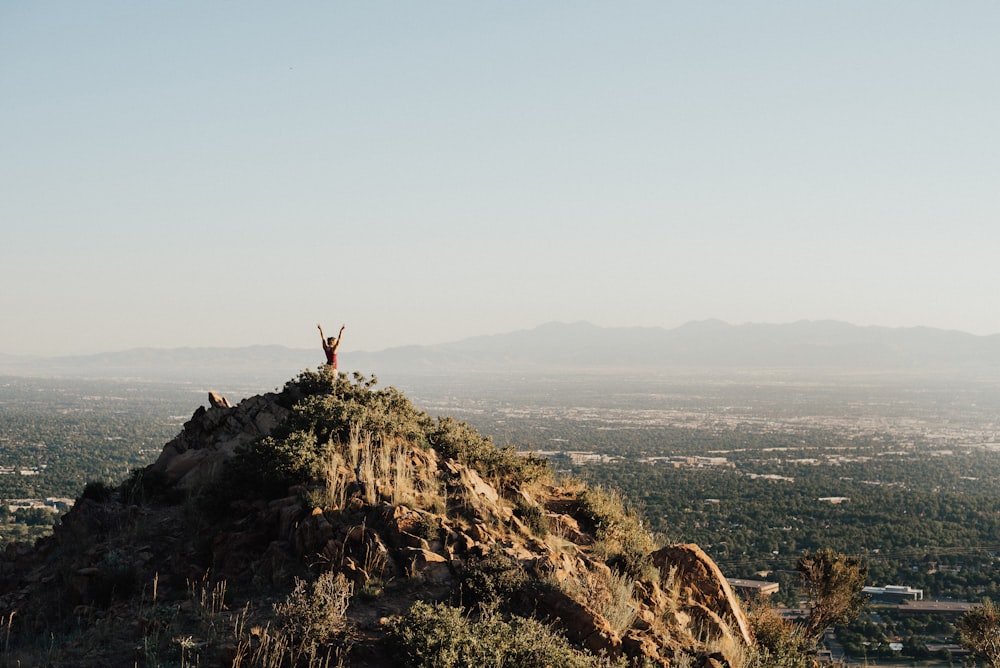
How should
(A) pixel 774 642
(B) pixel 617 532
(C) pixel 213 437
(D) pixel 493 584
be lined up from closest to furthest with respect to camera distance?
(D) pixel 493 584 → (A) pixel 774 642 → (B) pixel 617 532 → (C) pixel 213 437

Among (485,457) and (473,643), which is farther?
(485,457)

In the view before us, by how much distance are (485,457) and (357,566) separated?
14.6 feet

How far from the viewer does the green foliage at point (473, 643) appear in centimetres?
727

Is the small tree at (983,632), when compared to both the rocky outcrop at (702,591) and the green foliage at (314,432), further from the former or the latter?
the green foliage at (314,432)

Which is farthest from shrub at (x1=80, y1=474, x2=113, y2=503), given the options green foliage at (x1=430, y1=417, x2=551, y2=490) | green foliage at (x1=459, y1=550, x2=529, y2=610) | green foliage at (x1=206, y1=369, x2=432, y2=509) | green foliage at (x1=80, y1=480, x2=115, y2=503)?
green foliage at (x1=459, y1=550, x2=529, y2=610)

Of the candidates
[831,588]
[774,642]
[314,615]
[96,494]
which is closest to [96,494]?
[96,494]

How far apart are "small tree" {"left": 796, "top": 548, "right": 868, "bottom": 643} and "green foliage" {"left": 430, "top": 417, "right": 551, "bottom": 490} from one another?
6.19 m

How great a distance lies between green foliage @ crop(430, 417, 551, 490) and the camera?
13.0 meters

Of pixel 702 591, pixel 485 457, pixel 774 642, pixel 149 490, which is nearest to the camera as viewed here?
pixel 774 642

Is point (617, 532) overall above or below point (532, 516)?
below

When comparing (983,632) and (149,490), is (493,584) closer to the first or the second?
(149,490)

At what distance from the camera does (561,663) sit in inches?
294

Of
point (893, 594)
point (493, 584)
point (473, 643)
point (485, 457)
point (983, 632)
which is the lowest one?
point (893, 594)

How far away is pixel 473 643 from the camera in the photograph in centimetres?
743
